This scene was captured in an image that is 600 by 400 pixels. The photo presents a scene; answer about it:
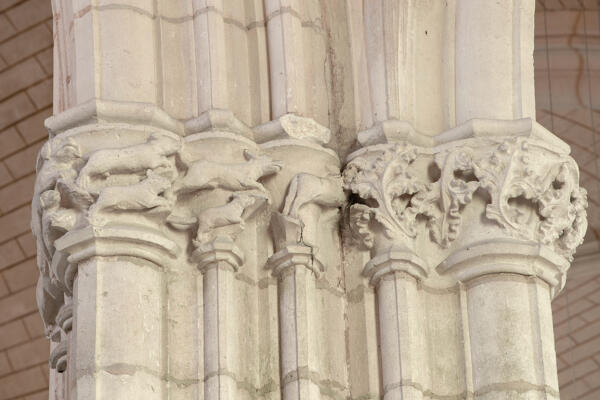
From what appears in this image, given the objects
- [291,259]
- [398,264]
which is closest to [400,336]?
[398,264]

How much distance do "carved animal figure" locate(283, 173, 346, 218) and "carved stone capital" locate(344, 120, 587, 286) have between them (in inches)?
2.0

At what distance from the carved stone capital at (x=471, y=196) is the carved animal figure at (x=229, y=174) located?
26 centimetres

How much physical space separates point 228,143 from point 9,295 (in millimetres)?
4450

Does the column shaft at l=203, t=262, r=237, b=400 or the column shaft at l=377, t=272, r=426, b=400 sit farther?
the column shaft at l=377, t=272, r=426, b=400

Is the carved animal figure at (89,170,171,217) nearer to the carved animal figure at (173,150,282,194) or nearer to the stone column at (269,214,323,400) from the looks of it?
the carved animal figure at (173,150,282,194)

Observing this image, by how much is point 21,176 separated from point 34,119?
0.34 m

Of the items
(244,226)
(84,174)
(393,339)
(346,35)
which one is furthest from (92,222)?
(346,35)

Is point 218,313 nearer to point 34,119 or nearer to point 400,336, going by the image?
point 400,336

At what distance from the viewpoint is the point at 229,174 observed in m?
4.11

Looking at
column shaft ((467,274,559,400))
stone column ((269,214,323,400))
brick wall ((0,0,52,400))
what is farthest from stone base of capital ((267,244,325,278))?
brick wall ((0,0,52,400))

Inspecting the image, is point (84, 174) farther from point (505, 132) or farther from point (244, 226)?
point (505, 132)

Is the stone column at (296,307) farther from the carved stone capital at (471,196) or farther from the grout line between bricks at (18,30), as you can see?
the grout line between bricks at (18,30)

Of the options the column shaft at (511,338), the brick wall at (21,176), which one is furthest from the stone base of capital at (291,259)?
the brick wall at (21,176)

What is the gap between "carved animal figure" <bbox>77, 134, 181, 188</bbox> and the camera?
395 centimetres
